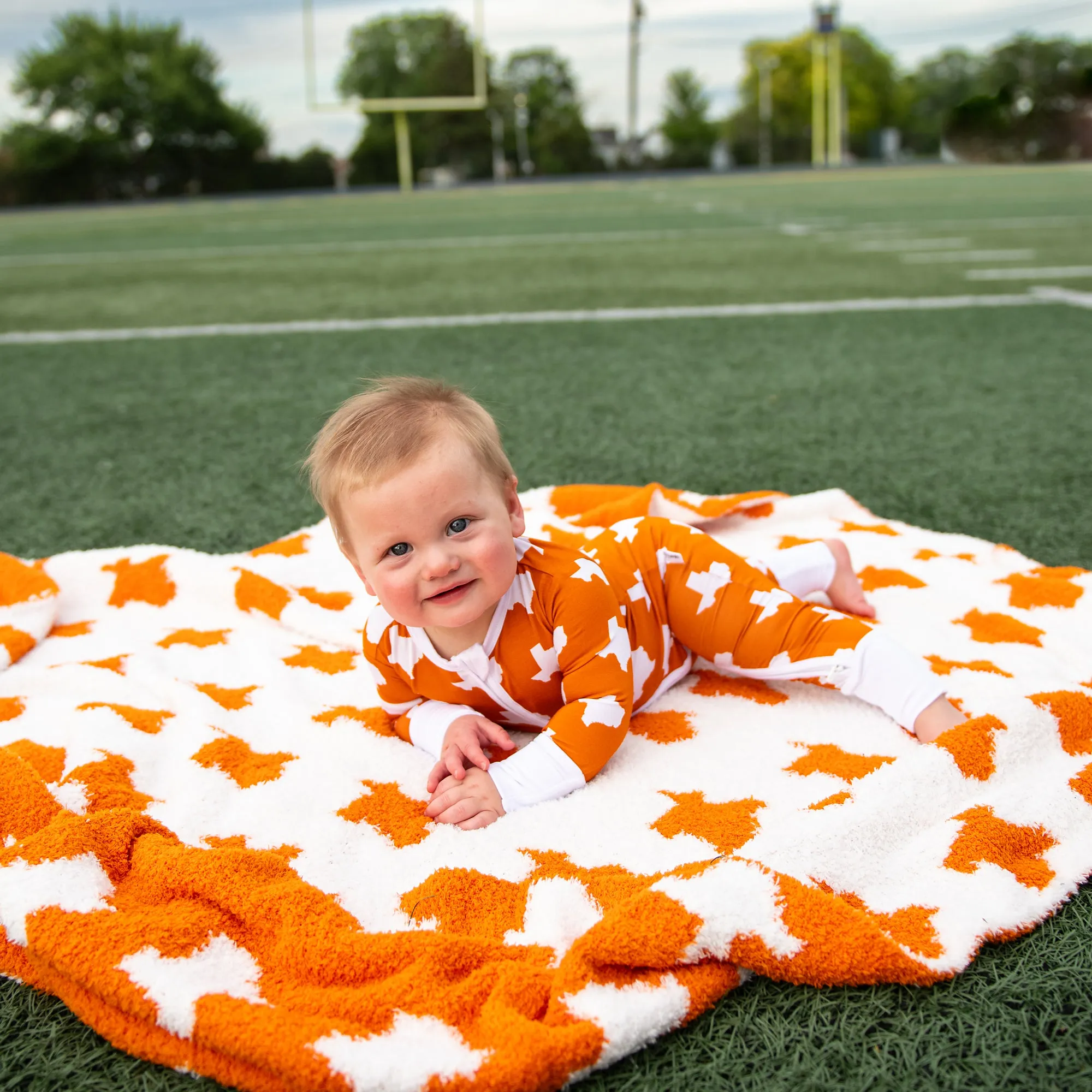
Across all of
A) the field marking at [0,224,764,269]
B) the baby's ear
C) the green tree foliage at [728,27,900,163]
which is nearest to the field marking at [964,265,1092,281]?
the field marking at [0,224,764,269]

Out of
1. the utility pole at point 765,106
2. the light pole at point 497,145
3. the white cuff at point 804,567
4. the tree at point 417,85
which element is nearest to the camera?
the white cuff at point 804,567

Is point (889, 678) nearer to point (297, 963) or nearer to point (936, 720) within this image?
point (936, 720)

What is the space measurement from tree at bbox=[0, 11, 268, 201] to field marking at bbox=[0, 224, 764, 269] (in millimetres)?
29346

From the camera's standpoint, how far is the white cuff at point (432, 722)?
154cm

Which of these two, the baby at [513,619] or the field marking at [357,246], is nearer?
the baby at [513,619]

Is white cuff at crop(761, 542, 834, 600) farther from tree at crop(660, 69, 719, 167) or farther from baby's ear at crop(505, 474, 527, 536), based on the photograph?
tree at crop(660, 69, 719, 167)

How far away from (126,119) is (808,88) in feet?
146

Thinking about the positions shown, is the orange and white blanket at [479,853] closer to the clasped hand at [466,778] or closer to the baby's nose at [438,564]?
the clasped hand at [466,778]

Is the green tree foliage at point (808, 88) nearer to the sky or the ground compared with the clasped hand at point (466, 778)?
nearer to the sky

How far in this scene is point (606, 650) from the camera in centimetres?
148

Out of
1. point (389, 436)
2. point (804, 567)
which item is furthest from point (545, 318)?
point (389, 436)

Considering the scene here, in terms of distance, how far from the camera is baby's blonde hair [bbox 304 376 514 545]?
1352 mm

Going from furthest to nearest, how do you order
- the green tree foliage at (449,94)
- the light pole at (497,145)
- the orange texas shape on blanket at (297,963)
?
1. the light pole at (497,145)
2. the green tree foliage at (449,94)
3. the orange texas shape on blanket at (297,963)

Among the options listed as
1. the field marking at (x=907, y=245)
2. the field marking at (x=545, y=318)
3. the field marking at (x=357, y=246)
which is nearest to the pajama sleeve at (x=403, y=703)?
the field marking at (x=545, y=318)
